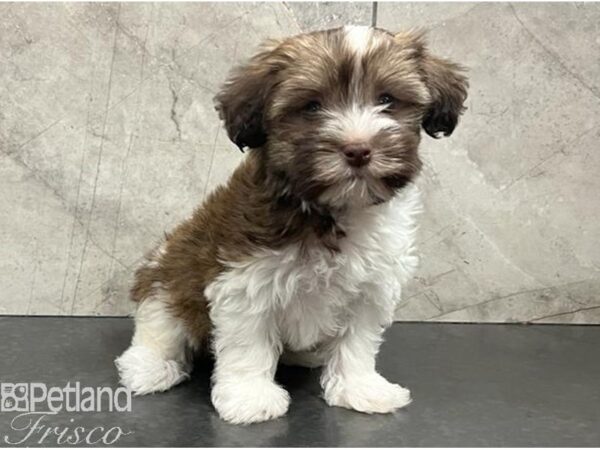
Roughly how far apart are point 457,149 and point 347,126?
129 centimetres

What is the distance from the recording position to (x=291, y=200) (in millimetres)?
2102

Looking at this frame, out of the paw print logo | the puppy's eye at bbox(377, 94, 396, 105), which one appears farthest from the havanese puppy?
the paw print logo

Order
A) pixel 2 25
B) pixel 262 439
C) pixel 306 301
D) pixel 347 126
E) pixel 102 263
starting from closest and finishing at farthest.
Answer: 1. pixel 347 126
2. pixel 262 439
3. pixel 306 301
4. pixel 2 25
5. pixel 102 263

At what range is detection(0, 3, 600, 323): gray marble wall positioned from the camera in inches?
116

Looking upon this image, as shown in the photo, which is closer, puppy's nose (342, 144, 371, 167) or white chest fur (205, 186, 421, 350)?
puppy's nose (342, 144, 371, 167)

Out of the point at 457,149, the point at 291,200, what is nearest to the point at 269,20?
the point at 457,149

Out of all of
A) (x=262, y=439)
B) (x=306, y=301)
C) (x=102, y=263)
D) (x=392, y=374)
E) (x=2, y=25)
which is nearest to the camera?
(x=262, y=439)

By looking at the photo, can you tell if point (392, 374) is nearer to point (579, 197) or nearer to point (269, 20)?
point (579, 197)

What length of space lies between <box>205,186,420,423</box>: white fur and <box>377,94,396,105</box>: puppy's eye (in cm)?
29

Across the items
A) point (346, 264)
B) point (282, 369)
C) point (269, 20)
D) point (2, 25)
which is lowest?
point (282, 369)

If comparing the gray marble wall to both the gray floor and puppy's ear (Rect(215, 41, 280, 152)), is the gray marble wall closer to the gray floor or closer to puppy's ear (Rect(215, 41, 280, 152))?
the gray floor

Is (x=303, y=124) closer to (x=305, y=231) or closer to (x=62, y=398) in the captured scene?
(x=305, y=231)

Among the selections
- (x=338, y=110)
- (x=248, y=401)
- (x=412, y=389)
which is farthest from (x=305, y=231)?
(x=412, y=389)

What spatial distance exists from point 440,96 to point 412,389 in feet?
3.04
